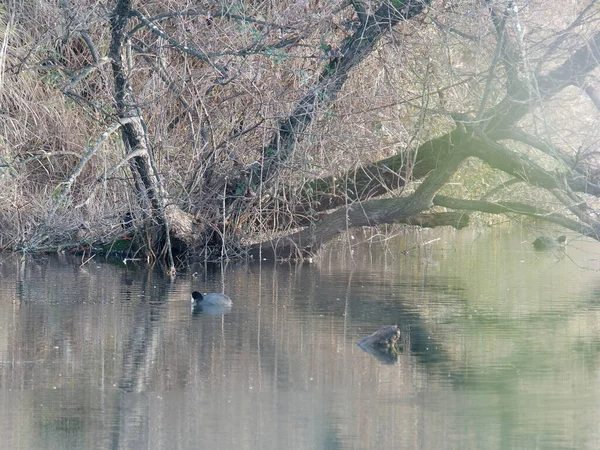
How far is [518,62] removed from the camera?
11750mm

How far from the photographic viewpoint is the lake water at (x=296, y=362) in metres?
6.06

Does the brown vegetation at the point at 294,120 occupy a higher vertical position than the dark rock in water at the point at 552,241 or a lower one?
higher

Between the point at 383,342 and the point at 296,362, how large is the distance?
86cm

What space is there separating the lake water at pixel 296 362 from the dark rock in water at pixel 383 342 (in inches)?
4.3

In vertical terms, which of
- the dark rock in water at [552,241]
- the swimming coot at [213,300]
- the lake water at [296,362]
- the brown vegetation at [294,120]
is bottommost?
the lake water at [296,362]

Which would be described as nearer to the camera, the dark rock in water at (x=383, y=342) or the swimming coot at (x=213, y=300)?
the dark rock in water at (x=383, y=342)

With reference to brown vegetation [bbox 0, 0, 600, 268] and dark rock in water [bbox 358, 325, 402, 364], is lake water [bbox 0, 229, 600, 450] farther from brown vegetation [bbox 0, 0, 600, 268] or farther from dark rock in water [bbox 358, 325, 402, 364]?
brown vegetation [bbox 0, 0, 600, 268]

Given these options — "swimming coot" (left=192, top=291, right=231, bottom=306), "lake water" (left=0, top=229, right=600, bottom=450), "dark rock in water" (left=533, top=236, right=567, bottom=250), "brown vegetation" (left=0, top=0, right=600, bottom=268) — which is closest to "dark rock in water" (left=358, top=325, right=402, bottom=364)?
"lake water" (left=0, top=229, right=600, bottom=450)

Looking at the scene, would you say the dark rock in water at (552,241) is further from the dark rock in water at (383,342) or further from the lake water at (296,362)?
the dark rock in water at (383,342)

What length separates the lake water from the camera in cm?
606

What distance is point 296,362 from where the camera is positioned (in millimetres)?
7922

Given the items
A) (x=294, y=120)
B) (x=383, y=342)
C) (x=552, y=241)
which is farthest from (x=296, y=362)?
(x=552, y=241)

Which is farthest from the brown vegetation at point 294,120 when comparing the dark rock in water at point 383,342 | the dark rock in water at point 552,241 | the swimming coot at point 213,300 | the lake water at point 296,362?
the dark rock in water at point 383,342

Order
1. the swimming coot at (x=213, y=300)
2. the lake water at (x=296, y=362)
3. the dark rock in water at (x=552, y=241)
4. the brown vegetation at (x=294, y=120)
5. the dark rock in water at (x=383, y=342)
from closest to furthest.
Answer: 1. the lake water at (x=296, y=362)
2. the dark rock in water at (x=383, y=342)
3. the swimming coot at (x=213, y=300)
4. the brown vegetation at (x=294, y=120)
5. the dark rock in water at (x=552, y=241)
